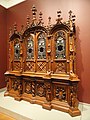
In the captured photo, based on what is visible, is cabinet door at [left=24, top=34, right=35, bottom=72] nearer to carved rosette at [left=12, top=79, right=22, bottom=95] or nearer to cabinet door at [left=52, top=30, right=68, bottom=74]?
carved rosette at [left=12, top=79, right=22, bottom=95]

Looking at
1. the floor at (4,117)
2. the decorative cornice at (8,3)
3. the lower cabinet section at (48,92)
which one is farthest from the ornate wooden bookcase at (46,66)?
the decorative cornice at (8,3)

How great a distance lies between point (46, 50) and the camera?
2.91m

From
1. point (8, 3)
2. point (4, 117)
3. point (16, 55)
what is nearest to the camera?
point (4, 117)

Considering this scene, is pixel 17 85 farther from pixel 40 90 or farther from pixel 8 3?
pixel 8 3

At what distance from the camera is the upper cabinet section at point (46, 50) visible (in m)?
2.59

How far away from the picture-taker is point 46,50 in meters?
2.91

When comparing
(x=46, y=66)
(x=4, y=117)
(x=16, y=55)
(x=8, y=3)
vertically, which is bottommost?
(x=4, y=117)

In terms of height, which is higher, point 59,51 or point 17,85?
point 59,51

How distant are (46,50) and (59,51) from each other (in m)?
0.33

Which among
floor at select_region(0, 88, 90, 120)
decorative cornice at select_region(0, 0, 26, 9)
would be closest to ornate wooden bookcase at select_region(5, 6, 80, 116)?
floor at select_region(0, 88, 90, 120)

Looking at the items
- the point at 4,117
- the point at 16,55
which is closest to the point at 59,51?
the point at 16,55

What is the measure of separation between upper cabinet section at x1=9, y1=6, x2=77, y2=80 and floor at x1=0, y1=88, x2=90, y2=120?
72 centimetres

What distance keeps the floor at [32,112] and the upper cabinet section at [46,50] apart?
0.72 meters

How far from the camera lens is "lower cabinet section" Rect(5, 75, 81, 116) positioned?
2.46 meters
